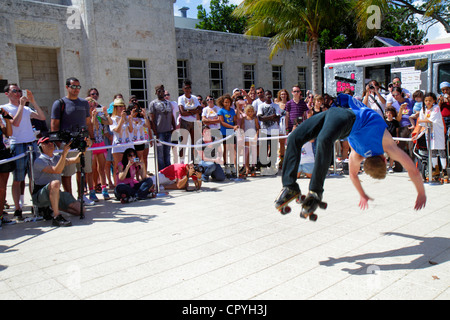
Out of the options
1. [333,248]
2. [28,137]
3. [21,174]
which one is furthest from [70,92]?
[333,248]

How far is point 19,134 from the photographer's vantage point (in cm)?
635

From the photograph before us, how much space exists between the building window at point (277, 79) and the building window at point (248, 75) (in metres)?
1.72

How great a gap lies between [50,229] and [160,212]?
5.57ft

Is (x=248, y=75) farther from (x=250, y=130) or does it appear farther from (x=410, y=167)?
(x=410, y=167)

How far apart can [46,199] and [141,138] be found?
267 centimetres

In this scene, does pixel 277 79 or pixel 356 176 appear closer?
pixel 356 176

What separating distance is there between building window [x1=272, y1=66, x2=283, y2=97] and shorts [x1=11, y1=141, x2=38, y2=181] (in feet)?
59.0

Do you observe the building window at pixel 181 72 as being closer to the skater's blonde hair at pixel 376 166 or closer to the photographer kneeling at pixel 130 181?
the photographer kneeling at pixel 130 181

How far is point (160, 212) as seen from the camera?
21.3 ft

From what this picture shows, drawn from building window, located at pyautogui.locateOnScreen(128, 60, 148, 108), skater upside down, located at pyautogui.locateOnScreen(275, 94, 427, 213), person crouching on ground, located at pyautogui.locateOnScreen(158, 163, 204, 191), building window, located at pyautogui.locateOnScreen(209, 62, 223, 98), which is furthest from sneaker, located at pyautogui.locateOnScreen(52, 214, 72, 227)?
building window, located at pyautogui.locateOnScreen(209, 62, 223, 98)

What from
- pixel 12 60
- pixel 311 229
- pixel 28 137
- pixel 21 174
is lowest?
pixel 311 229

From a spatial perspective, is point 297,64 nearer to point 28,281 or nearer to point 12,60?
point 12,60

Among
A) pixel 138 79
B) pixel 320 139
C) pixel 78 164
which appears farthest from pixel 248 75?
pixel 320 139

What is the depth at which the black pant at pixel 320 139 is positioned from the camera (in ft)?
13.0
